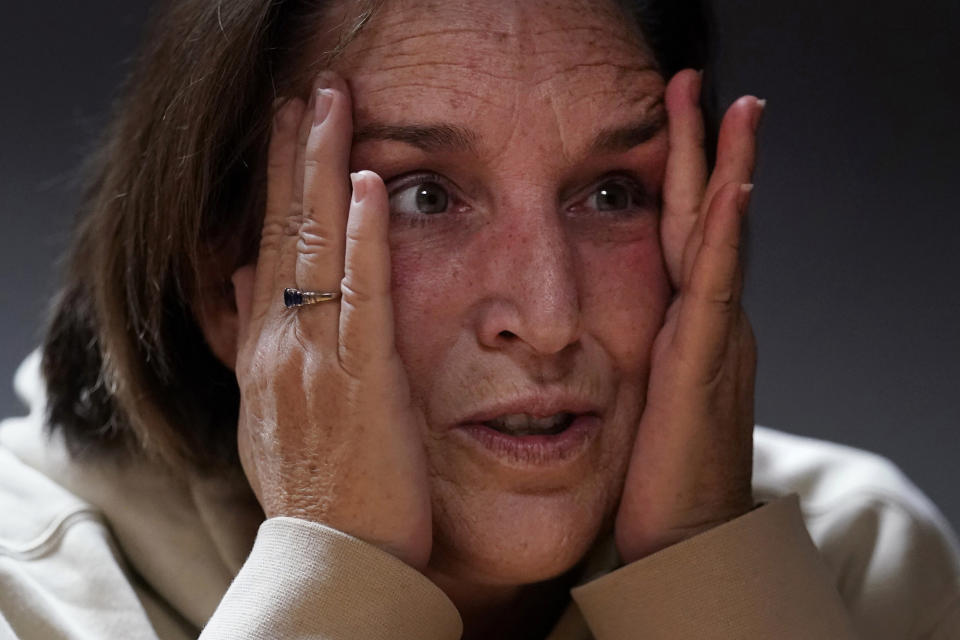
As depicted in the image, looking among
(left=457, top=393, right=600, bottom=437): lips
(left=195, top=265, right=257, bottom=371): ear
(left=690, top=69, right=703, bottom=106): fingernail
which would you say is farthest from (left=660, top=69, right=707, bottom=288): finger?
(left=195, top=265, right=257, bottom=371): ear

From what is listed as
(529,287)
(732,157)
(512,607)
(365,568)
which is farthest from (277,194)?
(512,607)

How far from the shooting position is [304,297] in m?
1.69

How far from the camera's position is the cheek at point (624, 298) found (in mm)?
1728

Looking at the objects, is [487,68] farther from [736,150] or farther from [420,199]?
[736,150]

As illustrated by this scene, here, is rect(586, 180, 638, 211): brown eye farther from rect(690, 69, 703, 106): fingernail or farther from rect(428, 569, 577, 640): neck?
rect(428, 569, 577, 640): neck

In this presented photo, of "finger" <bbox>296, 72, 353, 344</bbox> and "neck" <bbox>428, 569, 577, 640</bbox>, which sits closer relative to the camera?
"finger" <bbox>296, 72, 353, 344</bbox>

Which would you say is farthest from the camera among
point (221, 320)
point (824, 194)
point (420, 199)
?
point (824, 194)

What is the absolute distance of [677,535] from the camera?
70.6 inches

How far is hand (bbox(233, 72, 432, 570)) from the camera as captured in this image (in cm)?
163

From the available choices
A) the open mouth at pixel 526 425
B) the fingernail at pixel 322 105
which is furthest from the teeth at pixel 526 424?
the fingernail at pixel 322 105

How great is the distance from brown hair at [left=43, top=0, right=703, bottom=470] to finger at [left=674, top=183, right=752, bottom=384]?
290mm

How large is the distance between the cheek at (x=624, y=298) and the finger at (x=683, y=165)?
0.04 m

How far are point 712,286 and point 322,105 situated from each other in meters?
0.55

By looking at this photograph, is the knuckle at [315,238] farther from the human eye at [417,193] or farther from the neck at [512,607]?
the neck at [512,607]
